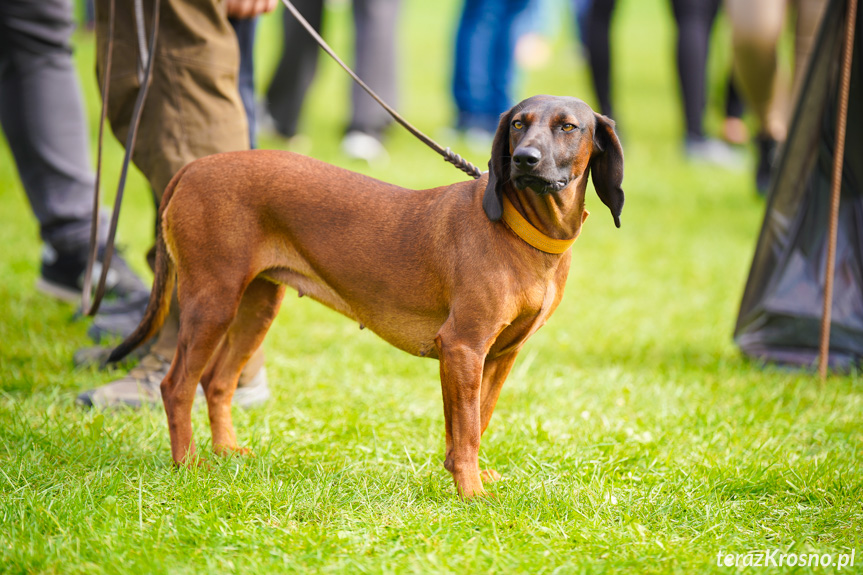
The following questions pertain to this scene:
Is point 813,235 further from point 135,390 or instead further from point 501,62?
point 501,62

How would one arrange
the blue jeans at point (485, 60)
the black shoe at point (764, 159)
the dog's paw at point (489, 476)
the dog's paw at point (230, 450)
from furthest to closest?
the blue jeans at point (485, 60) → the black shoe at point (764, 159) → the dog's paw at point (230, 450) → the dog's paw at point (489, 476)

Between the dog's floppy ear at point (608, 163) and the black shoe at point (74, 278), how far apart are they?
2.78m

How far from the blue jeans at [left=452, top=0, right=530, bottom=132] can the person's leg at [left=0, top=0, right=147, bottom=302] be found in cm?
535

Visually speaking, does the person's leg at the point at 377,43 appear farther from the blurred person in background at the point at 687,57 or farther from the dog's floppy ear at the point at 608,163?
the dog's floppy ear at the point at 608,163

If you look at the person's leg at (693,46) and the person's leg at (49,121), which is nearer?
the person's leg at (49,121)

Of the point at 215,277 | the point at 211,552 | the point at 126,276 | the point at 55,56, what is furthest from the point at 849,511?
the point at 55,56

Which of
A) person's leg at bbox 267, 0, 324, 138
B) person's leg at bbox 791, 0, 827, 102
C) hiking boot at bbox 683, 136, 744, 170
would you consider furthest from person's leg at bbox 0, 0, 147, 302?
hiking boot at bbox 683, 136, 744, 170

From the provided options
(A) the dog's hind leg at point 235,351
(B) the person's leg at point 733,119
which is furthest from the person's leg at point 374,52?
(A) the dog's hind leg at point 235,351

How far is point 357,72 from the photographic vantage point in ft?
24.2

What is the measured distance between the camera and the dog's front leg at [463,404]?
2486 millimetres

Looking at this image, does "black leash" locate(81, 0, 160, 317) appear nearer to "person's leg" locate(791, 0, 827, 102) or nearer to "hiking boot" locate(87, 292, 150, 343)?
"hiking boot" locate(87, 292, 150, 343)

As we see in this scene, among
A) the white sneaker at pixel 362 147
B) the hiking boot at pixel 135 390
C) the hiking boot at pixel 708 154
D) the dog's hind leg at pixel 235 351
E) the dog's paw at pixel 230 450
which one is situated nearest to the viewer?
the dog's paw at pixel 230 450

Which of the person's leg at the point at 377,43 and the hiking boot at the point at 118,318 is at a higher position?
the person's leg at the point at 377,43

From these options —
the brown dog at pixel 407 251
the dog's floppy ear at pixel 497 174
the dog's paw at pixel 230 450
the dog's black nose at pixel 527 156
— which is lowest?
the dog's paw at pixel 230 450
